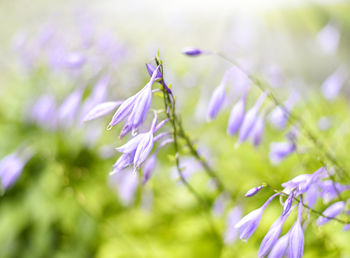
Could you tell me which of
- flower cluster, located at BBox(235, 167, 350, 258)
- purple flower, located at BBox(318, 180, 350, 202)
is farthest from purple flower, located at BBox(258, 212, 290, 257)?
purple flower, located at BBox(318, 180, 350, 202)

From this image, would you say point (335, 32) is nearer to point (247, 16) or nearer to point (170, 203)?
point (170, 203)

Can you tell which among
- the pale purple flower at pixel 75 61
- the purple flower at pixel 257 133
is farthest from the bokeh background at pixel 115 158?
the purple flower at pixel 257 133

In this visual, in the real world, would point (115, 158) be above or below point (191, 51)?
below

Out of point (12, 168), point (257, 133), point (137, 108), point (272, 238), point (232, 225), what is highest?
point (137, 108)

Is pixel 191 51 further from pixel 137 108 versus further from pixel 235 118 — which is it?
pixel 137 108

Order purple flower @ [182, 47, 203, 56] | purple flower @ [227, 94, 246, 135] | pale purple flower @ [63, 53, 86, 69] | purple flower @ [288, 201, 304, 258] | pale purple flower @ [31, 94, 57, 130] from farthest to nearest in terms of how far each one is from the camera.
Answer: pale purple flower @ [31, 94, 57, 130]
pale purple flower @ [63, 53, 86, 69]
purple flower @ [227, 94, 246, 135]
purple flower @ [182, 47, 203, 56]
purple flower @ [288, 201, 304, 258]

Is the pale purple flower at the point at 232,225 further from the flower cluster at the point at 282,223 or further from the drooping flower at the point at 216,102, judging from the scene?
the flower cluster at the point at 282,223

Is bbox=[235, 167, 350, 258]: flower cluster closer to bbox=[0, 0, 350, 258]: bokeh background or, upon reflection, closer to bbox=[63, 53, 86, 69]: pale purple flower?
bbox=[0, 0, 350, 258]: bokeh background

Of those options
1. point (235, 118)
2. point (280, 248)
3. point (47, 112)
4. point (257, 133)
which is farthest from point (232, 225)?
point (47, 112)
